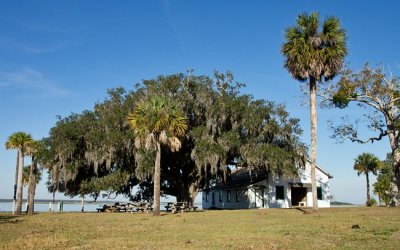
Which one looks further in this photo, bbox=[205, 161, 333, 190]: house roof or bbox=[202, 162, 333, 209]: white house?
bbox=[202, 162, 333, 209]: white house

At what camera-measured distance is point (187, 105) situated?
123ft

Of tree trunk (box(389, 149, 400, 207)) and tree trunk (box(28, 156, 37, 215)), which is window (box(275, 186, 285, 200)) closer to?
tree trunk (box(389, 149, 400, 207))

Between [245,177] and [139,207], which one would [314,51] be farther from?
[245,177]

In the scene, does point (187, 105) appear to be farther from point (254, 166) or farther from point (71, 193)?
point (71, 193)

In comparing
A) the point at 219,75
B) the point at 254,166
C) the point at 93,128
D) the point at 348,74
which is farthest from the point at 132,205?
the point at 348,74

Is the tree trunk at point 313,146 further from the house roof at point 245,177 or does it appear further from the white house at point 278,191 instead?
the white house at point 278,191

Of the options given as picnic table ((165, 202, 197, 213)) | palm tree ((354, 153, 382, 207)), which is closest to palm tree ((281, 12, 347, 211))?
picnic table ((165, 202, 197, 213))

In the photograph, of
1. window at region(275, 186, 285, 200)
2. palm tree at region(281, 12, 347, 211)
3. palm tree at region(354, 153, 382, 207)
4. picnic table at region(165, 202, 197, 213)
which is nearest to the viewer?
palm tree at region(281, 12, 347, 211)

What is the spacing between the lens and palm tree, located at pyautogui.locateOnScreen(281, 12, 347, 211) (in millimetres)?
27828

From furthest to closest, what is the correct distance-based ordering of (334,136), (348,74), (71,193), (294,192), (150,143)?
(294,192)
(71,193)
(334,136)
(348,74)
(150,143)

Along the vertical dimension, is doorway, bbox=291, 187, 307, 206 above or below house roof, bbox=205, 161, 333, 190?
below

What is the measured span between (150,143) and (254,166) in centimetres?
1194

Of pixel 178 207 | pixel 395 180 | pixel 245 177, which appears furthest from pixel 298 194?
pixel 178 207

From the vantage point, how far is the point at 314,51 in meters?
28.0
